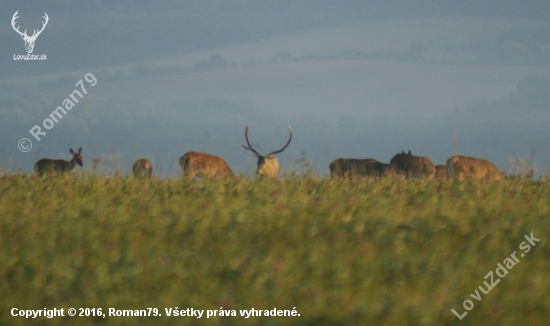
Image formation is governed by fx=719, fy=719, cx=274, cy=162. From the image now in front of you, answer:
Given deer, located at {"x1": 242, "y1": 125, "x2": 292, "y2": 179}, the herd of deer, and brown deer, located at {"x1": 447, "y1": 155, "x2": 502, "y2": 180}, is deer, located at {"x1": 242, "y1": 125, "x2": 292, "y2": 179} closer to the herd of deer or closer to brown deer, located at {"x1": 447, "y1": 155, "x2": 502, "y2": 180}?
the herd of deer

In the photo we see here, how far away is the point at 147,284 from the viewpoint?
621cm

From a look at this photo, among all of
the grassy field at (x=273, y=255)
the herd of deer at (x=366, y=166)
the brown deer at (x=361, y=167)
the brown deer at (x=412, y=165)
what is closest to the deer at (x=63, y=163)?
the herd of deer at (x=366, y=166)

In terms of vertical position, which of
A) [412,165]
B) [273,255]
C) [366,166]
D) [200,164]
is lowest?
[273,255]

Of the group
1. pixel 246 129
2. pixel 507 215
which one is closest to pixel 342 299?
pixel 507 215

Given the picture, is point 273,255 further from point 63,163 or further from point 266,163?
point 63,163

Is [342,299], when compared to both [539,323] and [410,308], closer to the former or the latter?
[410,308]

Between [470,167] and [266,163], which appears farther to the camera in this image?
[266,163]

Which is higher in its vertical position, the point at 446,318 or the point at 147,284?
the point at 147,284

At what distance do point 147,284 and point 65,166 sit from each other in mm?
13960

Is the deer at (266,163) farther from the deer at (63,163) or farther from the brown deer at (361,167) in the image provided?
the deer at (63,163)

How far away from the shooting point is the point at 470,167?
15992mm

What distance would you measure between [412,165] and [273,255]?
10.2 metres

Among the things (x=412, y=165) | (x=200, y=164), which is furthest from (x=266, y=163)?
(x=412, y=165)

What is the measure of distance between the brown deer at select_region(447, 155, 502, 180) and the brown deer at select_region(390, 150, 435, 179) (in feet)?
1.53
